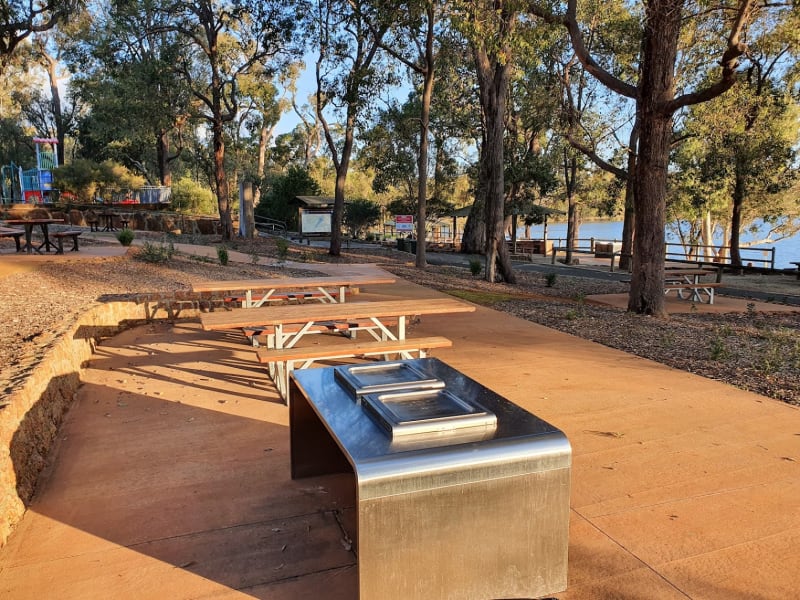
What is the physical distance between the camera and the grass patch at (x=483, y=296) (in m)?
10.8

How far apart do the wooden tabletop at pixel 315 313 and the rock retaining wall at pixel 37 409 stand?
3.79 ft

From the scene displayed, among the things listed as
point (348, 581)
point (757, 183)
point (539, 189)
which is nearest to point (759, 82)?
point (757, 183)

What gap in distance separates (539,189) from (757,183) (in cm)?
859

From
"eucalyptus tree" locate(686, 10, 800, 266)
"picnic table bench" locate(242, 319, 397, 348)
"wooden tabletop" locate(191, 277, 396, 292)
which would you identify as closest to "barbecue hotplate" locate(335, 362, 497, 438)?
"picnic table bench" locate(242, 319, 397, 348)

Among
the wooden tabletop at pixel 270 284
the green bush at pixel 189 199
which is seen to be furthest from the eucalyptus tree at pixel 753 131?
the green bush at pixel 189 199

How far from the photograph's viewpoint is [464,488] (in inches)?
92.1

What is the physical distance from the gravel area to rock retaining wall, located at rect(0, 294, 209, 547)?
5.2 inches

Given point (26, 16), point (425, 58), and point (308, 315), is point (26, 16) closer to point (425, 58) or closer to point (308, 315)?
point (425, 58)

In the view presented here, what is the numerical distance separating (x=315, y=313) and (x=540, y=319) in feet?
15.8

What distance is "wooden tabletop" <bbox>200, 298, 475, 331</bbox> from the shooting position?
4.94m

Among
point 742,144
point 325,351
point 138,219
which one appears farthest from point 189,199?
point 325,351

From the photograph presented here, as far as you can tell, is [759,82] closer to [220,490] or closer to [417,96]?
[417,96]

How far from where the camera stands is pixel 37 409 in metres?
A: 3.93

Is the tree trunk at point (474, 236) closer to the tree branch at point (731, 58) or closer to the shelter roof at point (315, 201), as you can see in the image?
the shelter roof at point (315, 201)
